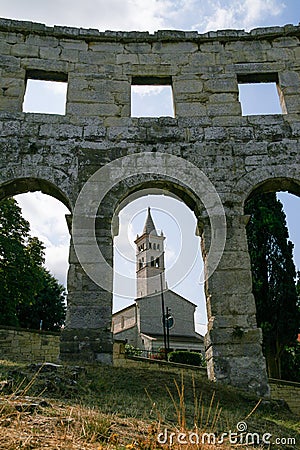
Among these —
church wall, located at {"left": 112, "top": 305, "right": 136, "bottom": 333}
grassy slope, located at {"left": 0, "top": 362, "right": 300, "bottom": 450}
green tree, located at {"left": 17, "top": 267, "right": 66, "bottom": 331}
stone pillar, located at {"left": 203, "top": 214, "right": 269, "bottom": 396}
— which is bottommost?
grassy slope, located at {"left": 0, "top": 362, "right": 300, "bottom": 450}

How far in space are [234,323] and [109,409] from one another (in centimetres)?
398

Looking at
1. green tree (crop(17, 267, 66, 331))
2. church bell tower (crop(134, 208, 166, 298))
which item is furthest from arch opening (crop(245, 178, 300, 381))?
church bell tower (crop(134, 208, 166, 298))

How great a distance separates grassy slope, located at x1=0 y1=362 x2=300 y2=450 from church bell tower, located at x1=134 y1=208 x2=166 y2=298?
40.9m

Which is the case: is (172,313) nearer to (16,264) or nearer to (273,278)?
(273,278)

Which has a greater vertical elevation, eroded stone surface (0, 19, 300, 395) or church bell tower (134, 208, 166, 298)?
church bell tower (134, 208, 166, 298)

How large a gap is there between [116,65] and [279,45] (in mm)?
3991

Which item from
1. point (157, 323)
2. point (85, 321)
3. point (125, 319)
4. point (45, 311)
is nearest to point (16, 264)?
point (45, 311)

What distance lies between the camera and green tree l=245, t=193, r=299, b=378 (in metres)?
16.1

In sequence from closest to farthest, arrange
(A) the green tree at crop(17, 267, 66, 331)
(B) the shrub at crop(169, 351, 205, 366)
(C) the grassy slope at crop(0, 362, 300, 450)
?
(C) the grassy slope at crop(0, 362, 300, 450)
(B) the shrub at crop(169, 351, 205, 366)
(A) the green tree at crop(17, 267, 66, 331)

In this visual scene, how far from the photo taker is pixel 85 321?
762 centimetres

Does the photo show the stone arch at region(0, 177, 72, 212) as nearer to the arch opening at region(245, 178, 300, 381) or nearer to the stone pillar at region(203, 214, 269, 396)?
the stone pillar at region(203, 214, 269, 396)

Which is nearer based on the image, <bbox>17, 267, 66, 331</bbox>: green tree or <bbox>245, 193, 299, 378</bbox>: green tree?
<bbox>245, 193, 299, 378</bbox>: green tree

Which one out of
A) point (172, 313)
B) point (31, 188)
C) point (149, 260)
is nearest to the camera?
point (31, 188)

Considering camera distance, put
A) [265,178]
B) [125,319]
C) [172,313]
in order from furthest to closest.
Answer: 1. [172,313]
2. [125,319]
3. [265,178]
